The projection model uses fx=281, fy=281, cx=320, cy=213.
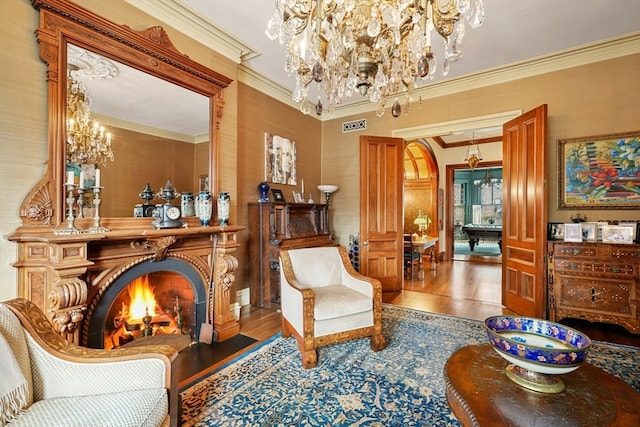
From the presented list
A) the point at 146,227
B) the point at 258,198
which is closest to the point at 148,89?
the point at 146,227

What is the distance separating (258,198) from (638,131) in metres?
4.54

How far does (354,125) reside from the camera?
505cm

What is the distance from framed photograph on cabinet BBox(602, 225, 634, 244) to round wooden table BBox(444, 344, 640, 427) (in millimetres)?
2298

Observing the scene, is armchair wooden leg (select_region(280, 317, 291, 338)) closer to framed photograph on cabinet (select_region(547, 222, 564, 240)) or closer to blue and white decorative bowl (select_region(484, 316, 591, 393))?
blue and white decorative bowl (select_region(484, 316, 591, 393))

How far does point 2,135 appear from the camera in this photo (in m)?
1.74

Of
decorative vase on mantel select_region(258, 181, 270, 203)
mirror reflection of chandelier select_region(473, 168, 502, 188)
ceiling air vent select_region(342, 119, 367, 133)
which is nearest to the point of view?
decorative vase on mantel select_region(258, 181, 270, 203)

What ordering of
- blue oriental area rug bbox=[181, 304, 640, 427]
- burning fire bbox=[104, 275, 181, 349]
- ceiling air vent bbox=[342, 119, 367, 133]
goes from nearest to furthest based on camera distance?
blue oriental area rug bbox=[181, 304, 640, 427] → burning fire bbox=[104, 275, 181, 349] → ceiling air vent bbox=[342, 119, 367, 133]

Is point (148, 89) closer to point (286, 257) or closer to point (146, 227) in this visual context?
point (146, 227)

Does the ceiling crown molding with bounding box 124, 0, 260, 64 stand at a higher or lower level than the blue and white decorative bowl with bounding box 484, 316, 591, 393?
higher

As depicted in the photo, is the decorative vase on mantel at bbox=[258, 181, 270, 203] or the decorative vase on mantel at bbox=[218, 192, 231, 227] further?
the decorative vase on mantel at bbox=[258, 181, 270, 203]

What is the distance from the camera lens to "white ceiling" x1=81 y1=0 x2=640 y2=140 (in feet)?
8.61

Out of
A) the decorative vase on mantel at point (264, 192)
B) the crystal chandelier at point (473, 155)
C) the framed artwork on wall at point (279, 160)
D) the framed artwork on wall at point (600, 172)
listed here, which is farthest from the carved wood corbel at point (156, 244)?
the crystal chandelier at point (473, 155)

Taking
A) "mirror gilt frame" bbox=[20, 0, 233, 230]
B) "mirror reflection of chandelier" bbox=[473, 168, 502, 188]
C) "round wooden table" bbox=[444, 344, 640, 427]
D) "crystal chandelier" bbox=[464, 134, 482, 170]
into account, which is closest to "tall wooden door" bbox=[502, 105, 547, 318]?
"round wooden table" bbox=[444, 344, 640, 427]

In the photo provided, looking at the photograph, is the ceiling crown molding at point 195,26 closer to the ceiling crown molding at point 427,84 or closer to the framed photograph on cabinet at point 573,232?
the ceiling crown molding at point 427,84
